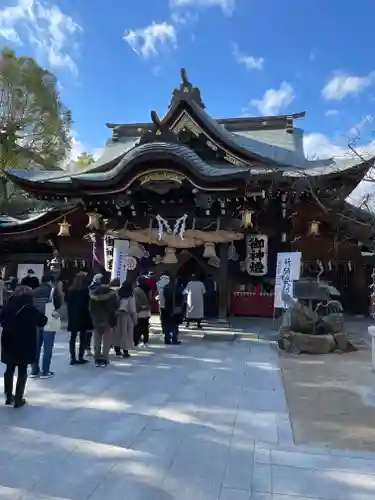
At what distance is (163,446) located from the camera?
3.99 m

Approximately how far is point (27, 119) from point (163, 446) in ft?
69.3

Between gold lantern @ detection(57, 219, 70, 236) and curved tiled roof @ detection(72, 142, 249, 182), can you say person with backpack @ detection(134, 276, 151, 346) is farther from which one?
gold lantern @ detection(57, 219, 70, 236)

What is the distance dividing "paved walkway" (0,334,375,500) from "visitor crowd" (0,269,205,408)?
579mm

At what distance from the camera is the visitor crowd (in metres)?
5.01

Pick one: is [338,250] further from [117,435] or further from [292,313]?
[117,435]

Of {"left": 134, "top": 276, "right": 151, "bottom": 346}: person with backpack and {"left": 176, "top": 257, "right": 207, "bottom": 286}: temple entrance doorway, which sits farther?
{"left": 176, "top": 257, "right": 207, "bottom": 286}: temple entrance doorway

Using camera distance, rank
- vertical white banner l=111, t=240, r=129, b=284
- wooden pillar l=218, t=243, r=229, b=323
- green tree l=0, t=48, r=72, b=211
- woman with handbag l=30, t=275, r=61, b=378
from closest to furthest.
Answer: woman with handbag l=30, t=275, r=61, b=378 → vertical white banner l=111, t=240, r=129, b=284 → wooden pillar l=218, t=243, r=229, b=323 → green tree l=0, t=48, r=72, b=211

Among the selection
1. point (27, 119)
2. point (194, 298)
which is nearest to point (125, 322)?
point (194, 298)

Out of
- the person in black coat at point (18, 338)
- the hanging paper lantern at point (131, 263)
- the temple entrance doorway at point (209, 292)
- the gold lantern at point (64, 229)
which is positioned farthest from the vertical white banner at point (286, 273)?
the gold lantern at point (64, 229)

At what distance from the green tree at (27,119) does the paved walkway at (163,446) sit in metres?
17.0

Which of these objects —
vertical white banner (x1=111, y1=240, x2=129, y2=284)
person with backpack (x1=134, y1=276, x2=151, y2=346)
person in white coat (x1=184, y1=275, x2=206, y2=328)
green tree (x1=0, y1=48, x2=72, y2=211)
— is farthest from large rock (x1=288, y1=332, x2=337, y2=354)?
green tree (x1=0, y1=48, x2=72, y2=211)

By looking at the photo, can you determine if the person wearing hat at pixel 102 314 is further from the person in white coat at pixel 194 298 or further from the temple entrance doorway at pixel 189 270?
the temple entrance doorway at pixel 189 270

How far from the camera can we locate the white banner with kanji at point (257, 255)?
43.2 ft

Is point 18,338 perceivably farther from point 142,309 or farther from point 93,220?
point 93,220
